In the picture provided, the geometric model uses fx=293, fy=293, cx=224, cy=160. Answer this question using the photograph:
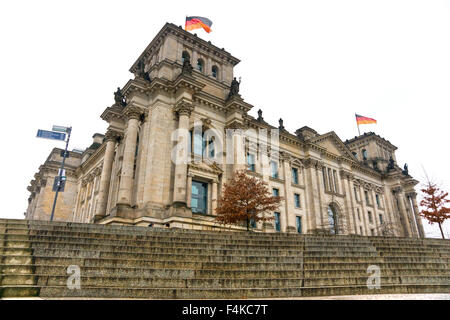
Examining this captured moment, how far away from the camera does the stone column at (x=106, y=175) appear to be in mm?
27781

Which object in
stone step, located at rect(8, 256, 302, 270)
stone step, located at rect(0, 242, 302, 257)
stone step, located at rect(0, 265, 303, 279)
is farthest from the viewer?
stone step, located at rect(0, 242, 302, 257)

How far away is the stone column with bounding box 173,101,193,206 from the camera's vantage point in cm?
2378

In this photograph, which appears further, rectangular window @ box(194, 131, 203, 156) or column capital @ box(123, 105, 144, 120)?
rectangular window @ box(194, 131, 203, 156)

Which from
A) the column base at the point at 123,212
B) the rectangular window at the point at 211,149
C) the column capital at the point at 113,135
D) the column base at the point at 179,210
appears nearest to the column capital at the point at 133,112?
the column capital at the point at 113,135

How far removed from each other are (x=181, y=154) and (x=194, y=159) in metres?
2.33

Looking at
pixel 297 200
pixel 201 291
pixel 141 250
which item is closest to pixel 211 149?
pixel 297 200

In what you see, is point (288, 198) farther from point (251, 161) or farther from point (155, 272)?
point (155, 272)

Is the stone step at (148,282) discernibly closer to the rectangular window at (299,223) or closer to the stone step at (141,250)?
the stone step at (141,250)

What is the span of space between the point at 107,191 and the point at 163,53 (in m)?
15.2

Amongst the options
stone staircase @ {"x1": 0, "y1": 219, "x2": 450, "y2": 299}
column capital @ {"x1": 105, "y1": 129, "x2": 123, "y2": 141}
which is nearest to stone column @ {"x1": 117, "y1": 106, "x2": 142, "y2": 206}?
column capital @ {"x1": 105, "y1": 129, "x2": 123, "y2": 141}

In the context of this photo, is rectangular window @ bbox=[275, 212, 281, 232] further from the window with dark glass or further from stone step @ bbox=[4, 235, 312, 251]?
stone step @ bbox=[4, 235, 312, 251]

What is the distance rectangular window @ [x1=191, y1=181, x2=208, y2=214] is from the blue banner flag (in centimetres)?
1213

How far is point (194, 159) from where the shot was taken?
27094 mm

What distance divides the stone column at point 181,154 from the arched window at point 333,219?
81.1 ft
